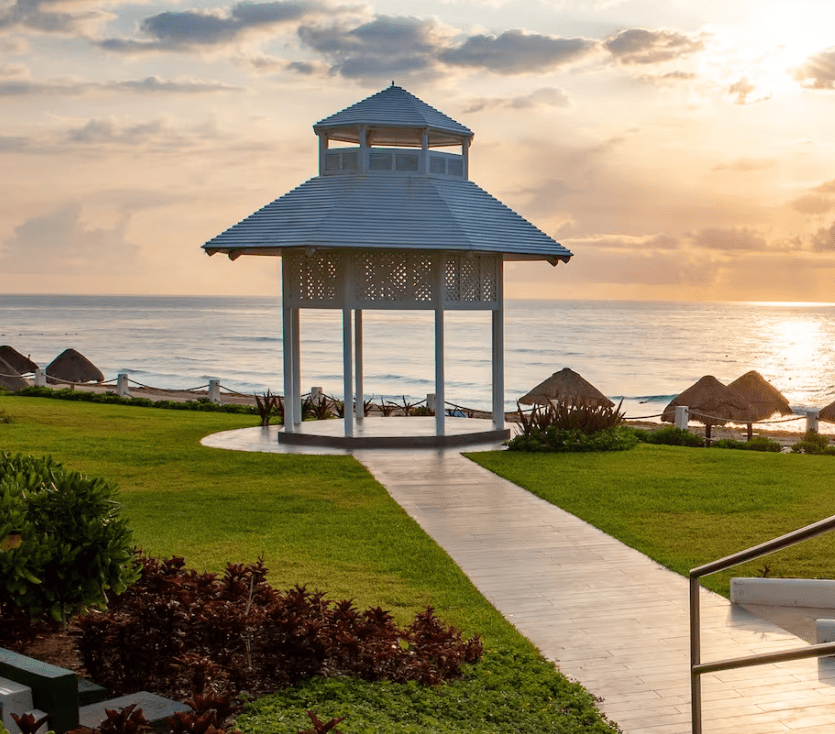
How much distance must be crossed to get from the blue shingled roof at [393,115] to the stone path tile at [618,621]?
7944 mm

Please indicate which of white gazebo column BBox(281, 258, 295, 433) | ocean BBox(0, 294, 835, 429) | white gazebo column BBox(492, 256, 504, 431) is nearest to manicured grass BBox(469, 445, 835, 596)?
white gazebo column BBox(492, 256, 504, 431)

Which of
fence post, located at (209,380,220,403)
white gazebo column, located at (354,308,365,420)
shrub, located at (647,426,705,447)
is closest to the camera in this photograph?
shrub, located at (647,426,705,447)

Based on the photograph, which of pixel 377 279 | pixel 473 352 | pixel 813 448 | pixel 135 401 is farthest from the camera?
pixel 473 352

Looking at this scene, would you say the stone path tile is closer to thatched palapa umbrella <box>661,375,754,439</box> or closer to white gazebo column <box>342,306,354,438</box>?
white gazebo column <box>342,306,354,438</box>

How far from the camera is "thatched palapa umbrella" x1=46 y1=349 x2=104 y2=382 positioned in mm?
38156

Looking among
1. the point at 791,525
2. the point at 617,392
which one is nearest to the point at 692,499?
the point at 791,525

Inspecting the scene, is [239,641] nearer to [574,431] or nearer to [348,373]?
[348,373]

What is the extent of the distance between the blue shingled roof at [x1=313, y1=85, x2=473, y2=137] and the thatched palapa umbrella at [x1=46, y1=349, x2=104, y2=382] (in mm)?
22614

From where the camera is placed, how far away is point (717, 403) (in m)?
24.9

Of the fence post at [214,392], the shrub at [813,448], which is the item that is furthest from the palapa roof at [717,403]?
→ the fence post at [214,392]

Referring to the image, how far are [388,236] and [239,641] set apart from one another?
12.0 metres

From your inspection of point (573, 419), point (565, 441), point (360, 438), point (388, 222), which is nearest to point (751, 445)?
point (573, 419)

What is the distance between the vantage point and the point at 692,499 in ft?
43.6

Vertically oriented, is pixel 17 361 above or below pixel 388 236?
below
